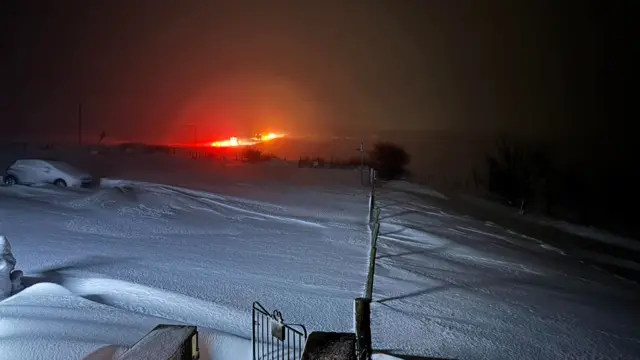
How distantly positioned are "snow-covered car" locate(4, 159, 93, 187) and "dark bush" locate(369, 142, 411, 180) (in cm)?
4016

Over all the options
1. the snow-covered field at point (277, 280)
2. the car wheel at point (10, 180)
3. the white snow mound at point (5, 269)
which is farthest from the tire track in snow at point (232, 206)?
the white snow mound at point (5, 269)

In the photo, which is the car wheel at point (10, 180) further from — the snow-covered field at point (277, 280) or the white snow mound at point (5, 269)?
the white snow mound at point (5, 269)

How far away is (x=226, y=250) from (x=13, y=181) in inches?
628

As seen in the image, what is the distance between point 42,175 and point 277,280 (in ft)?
58.6

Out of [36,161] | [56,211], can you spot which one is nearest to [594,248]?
[56,211]

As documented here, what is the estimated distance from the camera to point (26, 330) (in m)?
6.00

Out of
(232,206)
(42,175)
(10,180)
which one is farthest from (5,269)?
(10,180)

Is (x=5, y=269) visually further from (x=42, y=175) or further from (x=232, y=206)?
(x=42, y=175)

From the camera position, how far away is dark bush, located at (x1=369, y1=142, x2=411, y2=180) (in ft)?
198

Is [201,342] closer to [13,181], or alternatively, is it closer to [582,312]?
[582,312]

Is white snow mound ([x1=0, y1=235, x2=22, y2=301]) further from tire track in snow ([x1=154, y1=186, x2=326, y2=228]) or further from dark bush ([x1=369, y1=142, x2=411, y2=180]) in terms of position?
dark bush ([x1=369, y1=142, x2=411, y2=180])

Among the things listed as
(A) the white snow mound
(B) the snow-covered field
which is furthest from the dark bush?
(A) the white snow mound

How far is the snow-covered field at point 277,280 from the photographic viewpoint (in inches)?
278

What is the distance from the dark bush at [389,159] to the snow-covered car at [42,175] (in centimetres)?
4016
